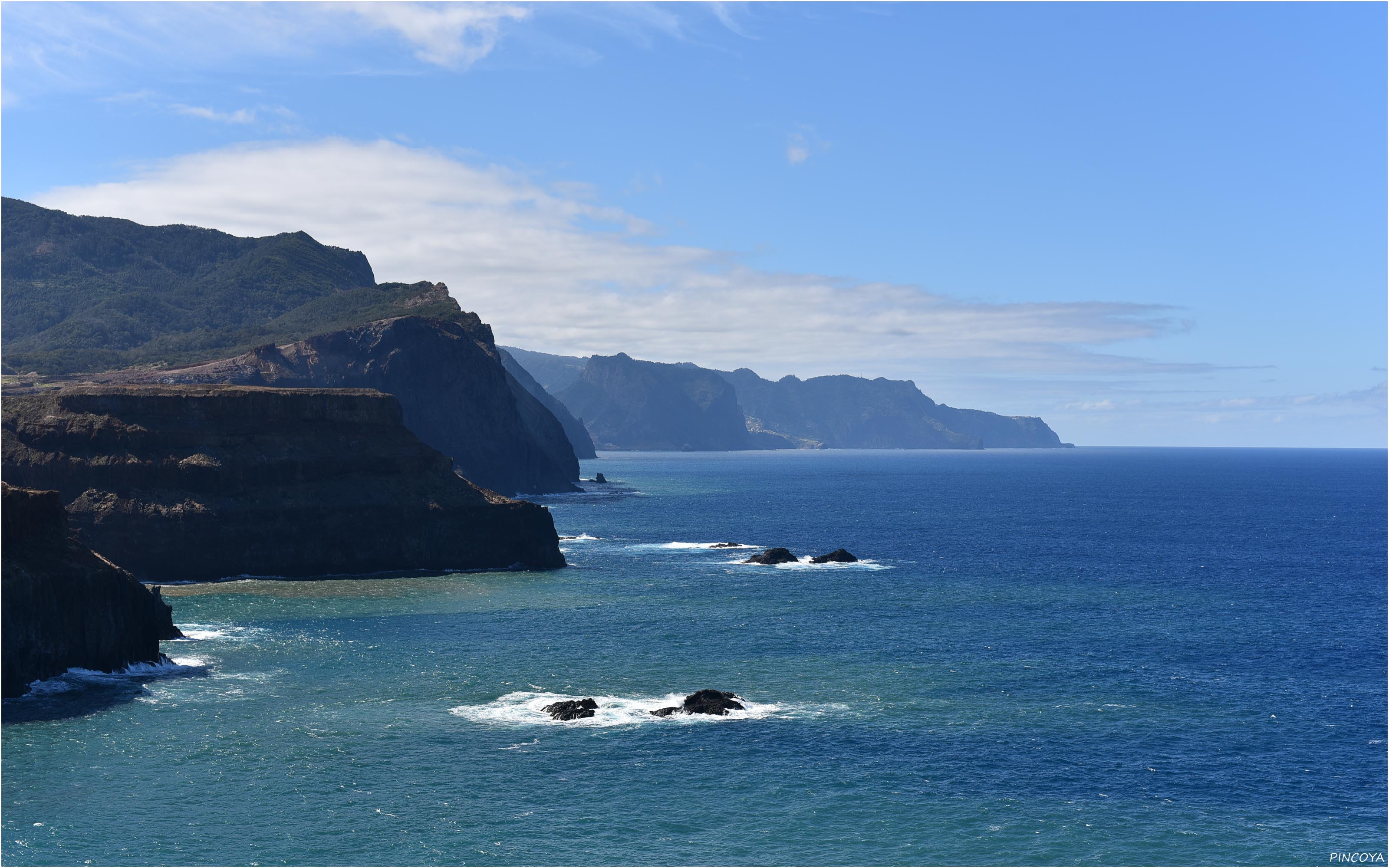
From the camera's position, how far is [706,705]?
5981cm

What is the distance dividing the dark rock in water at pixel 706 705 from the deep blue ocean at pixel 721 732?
121 centimetres

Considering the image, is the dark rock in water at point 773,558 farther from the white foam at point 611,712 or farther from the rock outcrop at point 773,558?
the white foam at point 611,712

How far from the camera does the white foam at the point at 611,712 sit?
5816cm

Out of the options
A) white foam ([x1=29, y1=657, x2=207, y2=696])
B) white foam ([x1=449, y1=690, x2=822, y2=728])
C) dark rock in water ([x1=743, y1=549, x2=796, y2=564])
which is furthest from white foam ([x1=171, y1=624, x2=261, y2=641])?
dark rock in water ([x1=743, y1=549, x2=796, y2=564])

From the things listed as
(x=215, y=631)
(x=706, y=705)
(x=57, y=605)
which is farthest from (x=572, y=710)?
(x=215, y=631)

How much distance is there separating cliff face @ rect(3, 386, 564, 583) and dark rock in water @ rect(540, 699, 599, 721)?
60.0 meters

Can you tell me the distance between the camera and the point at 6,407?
11800 cm

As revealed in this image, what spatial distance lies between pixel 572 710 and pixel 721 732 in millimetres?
8518

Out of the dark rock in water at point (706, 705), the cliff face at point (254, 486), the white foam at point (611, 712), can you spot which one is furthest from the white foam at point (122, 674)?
the cliff face at point (254, 486)

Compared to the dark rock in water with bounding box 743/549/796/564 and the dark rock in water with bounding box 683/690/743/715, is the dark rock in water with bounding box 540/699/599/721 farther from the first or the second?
the dark rock in water with bounding box 743/549/796/564

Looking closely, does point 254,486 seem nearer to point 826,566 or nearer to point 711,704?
point 826,566

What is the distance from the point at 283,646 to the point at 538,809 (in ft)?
126

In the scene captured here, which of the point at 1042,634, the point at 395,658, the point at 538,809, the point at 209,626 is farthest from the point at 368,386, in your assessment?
the point at 538,809

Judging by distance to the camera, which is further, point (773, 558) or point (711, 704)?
point (773, 558)
